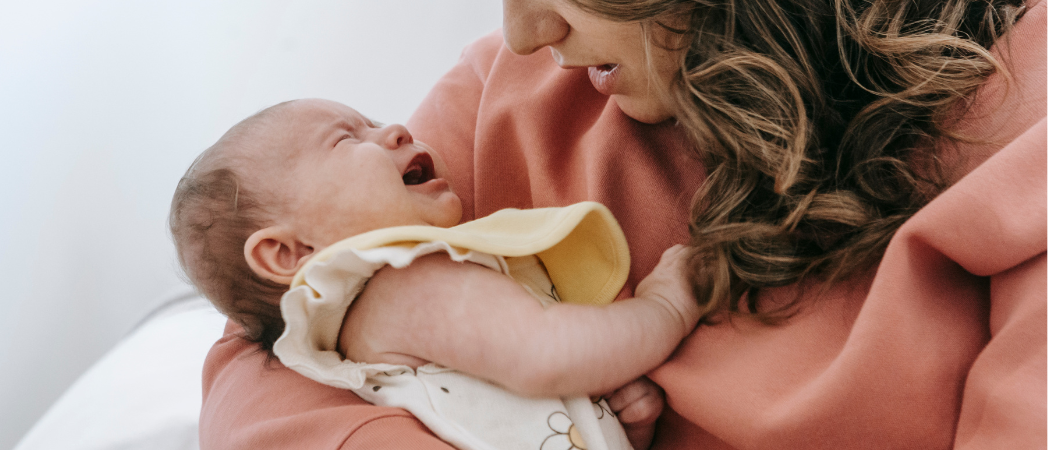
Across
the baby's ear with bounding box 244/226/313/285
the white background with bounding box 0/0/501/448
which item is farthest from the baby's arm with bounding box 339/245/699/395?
the white background with bounding box 0/0/501/448

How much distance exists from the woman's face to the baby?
179 mm

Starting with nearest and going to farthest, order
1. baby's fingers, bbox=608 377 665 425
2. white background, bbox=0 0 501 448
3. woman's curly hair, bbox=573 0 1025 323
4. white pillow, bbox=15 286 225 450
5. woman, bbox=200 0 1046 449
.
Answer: woman, bbox=200 0 1046 449, woman's curly hair, bbox=573 0 1025 323, baby's fingers, bbox=608 377 665 425, white pillow, bbox=15 286 225 450, white background, bbox=0 0 501 448

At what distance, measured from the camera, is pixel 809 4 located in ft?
2.38

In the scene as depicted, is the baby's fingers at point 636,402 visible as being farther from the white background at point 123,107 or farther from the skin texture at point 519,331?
the white background at point 123,107

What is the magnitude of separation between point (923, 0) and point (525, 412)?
66 centimetres

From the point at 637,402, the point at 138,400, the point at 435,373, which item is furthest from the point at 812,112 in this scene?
the point at 138,400

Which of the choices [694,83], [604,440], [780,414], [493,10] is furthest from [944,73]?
[493,10]

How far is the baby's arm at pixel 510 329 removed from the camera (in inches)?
28.0

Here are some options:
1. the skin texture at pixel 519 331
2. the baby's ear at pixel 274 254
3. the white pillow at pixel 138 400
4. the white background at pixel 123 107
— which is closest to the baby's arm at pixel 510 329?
the skin texture at pixel 519 331

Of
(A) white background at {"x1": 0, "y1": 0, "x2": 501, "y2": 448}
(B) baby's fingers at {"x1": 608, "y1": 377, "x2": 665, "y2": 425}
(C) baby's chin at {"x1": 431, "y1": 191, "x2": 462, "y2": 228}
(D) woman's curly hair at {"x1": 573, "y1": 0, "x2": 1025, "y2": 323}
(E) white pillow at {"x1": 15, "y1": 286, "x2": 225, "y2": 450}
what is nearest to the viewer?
(D) woman's curly hair at {"x1": 573, "y1": 0, "x2": 1025, "y2": 323}

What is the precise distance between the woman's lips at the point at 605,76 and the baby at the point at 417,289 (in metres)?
0.19

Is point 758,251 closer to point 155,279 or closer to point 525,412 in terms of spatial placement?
point 525,412

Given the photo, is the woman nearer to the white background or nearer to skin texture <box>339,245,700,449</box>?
skin texture <box>339,245,700,449</box>

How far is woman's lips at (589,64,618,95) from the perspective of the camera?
0.89 m
